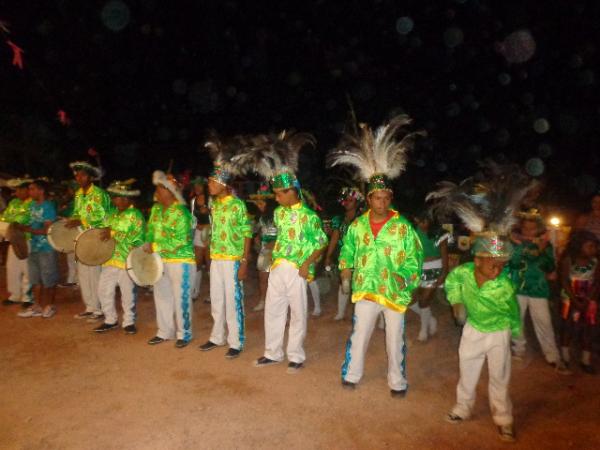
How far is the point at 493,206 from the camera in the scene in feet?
13.0

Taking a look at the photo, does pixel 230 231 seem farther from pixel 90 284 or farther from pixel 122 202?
pixel 90 284

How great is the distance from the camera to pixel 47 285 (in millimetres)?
7117

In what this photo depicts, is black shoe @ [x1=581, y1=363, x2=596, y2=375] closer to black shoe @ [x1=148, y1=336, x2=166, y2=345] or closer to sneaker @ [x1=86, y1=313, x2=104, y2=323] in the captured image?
black shoe @ [x1=148, y1=336, x2=166, y2=345]

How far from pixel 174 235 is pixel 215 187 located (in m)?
0.88

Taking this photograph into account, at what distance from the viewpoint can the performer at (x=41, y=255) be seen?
23.1 feet

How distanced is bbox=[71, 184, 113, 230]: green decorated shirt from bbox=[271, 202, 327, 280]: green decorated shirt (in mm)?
3159

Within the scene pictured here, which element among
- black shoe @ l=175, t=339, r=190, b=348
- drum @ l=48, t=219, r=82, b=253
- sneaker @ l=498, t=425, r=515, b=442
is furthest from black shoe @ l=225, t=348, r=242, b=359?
drum @ l=48, t=219, r=82, b=253

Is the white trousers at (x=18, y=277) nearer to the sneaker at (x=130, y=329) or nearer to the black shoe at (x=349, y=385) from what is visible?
the sneaker at (x=130, y=329)

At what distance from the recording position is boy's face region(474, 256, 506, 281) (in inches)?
146

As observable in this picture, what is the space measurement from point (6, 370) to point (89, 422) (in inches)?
73.1

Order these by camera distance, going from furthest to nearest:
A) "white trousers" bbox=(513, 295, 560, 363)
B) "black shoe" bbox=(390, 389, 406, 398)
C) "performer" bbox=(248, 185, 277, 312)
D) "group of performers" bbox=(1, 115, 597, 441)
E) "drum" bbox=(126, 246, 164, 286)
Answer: "performer" bbox=(248, 185, 277, 312) → "drum" bbox=(126, 246, 164, 286) → "white trousers" bbox=(513, 295, 560, 363) → "black shoe" bbox=(390, 389, 406, 398) → "group of performers" bbox=(1, 115, 597, 441)

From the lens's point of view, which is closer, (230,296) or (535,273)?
(535,273)

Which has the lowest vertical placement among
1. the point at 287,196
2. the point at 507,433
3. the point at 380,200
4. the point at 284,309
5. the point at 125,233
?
the point at 507,433

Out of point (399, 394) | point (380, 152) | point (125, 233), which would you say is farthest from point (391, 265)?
point (125, 233)
